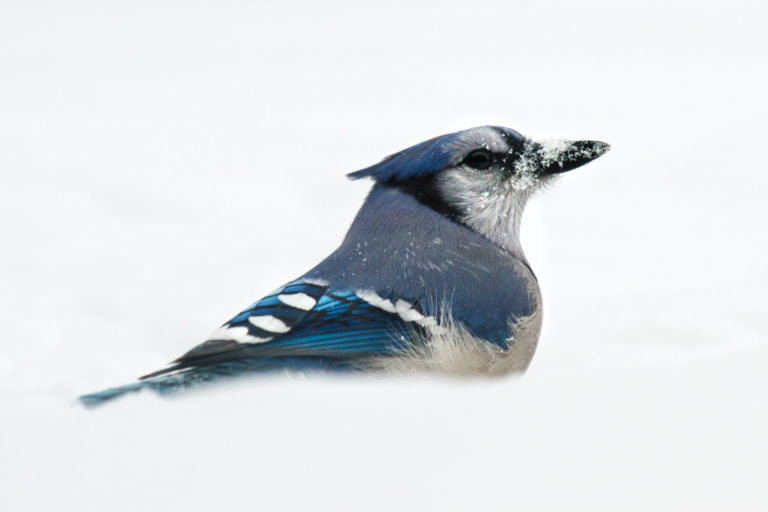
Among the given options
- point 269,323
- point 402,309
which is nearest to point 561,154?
point 402,309

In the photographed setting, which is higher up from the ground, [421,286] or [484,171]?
[484,171]


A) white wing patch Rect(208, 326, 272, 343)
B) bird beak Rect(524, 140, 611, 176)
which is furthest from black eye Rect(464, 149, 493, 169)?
white wing patch Rect(208, 326, 272, 343)

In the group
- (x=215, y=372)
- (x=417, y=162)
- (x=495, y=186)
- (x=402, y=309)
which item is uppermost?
(x=417, y=162)

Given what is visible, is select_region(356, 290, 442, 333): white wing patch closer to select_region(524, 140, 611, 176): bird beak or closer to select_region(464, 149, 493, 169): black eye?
select_region(464, 149, 493, 169): black eye

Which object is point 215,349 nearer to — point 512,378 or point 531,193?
point 512,378

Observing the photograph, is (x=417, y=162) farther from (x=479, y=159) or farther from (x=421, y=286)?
(x=421, y=286)

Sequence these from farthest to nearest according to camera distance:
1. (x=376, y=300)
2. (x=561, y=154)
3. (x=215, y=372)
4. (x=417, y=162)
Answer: (x=561, y=154), (x=417, y=162), (x=376, y=300), (x=215, y=372)

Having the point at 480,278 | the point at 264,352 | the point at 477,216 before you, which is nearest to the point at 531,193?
the point at 477,216
